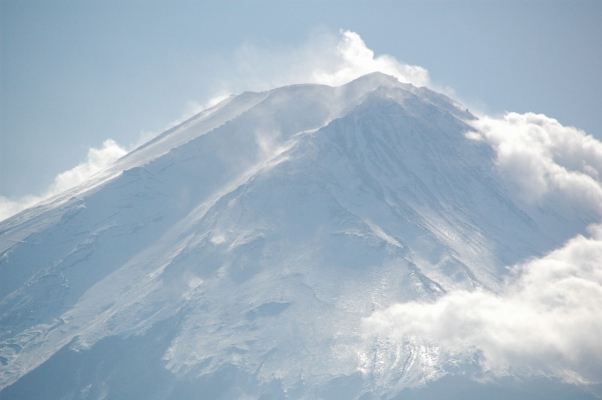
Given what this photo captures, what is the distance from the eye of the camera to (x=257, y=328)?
456ft

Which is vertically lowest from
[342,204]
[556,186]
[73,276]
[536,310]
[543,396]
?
[543,396]

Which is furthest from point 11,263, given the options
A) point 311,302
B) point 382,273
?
point 382,273

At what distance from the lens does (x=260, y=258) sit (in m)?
153

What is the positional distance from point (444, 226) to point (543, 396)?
48.4 m

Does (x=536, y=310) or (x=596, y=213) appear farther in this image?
(x=596, y=213)

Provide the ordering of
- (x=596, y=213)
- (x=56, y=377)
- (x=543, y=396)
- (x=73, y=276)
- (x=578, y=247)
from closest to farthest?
1. (x=543, y=396)
2. (x=56, y=377)
3. (x=73, y=276)
4. (x=578, y=247)
5. (x=596, y=213)

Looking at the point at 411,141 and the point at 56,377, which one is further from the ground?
the point at 411,141

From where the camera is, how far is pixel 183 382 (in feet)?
436

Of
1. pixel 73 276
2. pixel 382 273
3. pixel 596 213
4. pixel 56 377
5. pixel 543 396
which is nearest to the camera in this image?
pixel 543 396

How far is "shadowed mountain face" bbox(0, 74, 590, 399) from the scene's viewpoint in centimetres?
13325

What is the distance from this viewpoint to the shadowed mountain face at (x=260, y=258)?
133 meters

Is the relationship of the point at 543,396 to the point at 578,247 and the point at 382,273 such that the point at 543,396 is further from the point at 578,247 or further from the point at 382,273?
the point at 578,247

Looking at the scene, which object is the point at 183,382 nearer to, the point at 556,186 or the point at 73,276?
the point at 73,276

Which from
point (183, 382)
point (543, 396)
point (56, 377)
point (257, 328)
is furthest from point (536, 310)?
point (56, 377)
